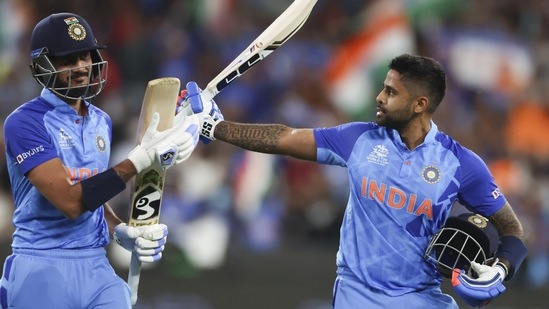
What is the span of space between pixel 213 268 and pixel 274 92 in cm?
231

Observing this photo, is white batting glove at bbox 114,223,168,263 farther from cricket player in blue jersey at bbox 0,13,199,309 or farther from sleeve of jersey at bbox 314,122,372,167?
sleeve of jersey at bbox 314,122,372,167

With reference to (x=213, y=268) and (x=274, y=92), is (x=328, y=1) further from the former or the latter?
(x=213, y=268)

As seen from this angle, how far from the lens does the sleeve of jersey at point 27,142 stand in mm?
4848

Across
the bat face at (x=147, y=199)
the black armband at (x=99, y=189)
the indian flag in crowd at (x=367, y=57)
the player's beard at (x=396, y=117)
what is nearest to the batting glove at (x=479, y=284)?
the player's beard at (x=396, y=117)

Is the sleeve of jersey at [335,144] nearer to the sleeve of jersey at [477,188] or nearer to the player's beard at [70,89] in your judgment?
the sleeve of jersey at [477,188]

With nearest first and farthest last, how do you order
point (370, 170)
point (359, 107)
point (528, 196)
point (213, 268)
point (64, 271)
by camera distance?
1. point (64, 271)
2. point (370, 170)
3. point (213, 268)
4. point (528, 196)
5. point (359, 107)

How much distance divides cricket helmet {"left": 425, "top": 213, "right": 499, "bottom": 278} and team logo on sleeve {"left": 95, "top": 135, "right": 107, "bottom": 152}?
171cm

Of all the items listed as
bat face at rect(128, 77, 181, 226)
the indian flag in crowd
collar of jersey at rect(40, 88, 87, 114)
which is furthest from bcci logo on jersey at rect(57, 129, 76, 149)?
the indian flag in crowd

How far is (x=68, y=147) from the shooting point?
4992 millimetres

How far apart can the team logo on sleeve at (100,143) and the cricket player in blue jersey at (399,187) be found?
1.76 ft

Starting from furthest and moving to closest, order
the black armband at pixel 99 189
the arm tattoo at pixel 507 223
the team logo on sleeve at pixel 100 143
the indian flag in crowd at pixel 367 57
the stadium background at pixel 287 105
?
the indian flag in crowd at pixel 367 57 < the stadium background at pixel 287 105 < the arm tattoo at pixel 507 223 < the team logo on sleeve at pixel 100 143 < the black armband at pixel 99 189

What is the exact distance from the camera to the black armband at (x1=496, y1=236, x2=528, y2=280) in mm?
5281

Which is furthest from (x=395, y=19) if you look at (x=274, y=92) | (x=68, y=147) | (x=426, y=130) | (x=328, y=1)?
(x=68, y=147)

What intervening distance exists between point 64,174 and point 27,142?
236 millimetres
